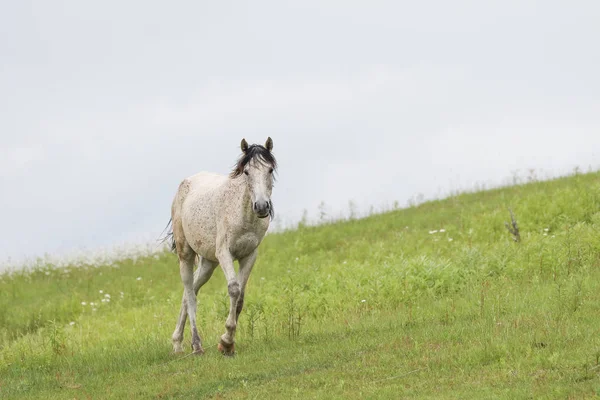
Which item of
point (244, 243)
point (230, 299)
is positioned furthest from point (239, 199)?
point (230, 299)

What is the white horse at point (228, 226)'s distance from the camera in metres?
10.6

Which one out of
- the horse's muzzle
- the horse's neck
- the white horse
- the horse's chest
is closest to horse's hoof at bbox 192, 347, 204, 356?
the white horse

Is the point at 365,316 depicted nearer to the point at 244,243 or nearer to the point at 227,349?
the point at 227,349

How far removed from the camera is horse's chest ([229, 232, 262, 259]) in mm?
10961

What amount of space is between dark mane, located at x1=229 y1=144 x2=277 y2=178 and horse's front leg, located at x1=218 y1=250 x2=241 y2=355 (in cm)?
132

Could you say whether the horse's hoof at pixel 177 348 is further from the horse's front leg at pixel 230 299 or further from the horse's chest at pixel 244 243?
the horse's chest at pixel 244 243

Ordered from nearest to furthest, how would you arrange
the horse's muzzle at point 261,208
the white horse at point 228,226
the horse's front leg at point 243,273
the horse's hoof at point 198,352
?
the horse's muzzle at point 261,208 → the white horse at point 228,226 → the horse's front leg at point 243,273 → the horse's hoof at point 198,352

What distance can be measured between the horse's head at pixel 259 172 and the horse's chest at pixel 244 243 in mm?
467

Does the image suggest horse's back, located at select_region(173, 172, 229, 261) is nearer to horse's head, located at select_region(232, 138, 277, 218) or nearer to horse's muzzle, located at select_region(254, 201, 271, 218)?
horse's head, located at select_region(232, 138, 277, 218)

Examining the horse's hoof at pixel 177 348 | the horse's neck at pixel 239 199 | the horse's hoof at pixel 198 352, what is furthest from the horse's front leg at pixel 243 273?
the horse's hoof at pixel 177 348

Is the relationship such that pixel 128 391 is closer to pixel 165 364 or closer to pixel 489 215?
pixel 165 364

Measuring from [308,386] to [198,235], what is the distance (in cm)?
398

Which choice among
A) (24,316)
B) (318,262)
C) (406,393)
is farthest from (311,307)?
(24,316)

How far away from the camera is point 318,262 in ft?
72.6
